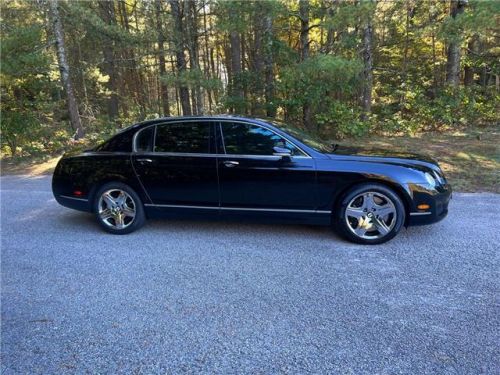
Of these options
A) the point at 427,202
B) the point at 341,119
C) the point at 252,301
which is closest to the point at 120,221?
the point at 252,301

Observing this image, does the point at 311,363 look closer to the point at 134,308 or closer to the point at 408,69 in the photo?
the point at 134,308

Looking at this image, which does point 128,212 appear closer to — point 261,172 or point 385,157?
point 261,172

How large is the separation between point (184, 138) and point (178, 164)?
1.15 ft

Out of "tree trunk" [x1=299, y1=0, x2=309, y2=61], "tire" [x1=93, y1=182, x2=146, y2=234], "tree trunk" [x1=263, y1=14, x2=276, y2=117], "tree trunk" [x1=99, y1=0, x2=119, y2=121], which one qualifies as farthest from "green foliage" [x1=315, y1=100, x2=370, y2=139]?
"tree trunk" [x1=99, y1=0, x2=119, y2=121]

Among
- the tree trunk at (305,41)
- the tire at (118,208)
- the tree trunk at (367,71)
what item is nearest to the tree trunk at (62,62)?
the tree trunk at (305,41)

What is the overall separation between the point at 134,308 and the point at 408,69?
14651 mm

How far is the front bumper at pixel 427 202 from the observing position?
168 inches

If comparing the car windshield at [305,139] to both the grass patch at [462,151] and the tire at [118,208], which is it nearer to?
the tire at [118,208]

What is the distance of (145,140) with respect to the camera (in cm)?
504

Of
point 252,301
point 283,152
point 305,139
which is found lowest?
point 252,301

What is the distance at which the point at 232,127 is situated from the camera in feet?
15.7

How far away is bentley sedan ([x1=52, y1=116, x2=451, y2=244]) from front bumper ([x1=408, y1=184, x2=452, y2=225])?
11 millimetres

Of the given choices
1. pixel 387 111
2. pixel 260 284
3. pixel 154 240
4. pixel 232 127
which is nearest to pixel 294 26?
pixel 387 111

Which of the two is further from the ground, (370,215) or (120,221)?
(370,215)
